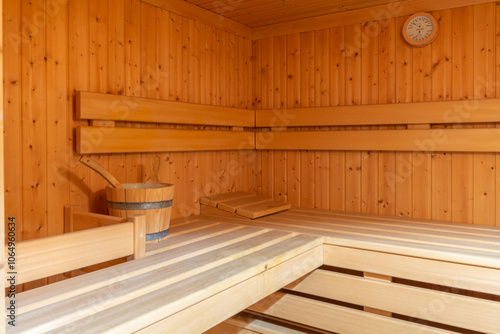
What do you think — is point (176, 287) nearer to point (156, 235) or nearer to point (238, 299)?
point (238, 299)

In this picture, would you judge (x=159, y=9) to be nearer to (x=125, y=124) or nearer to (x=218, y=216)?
(x=125, y=124)

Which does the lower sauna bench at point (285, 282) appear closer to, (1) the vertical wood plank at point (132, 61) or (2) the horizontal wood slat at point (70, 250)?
(2) the horizontal wood slat at point (70, 250)

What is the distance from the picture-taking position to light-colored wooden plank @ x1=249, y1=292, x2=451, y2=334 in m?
2.39

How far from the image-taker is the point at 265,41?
12.6 ft

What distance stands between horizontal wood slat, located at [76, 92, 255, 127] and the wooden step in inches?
22.8

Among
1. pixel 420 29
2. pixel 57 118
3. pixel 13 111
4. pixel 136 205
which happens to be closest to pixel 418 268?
pixel 136 205

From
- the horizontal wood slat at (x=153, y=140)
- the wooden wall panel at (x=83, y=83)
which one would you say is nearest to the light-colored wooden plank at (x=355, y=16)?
the wooden wall panel at (x=83, y=83)

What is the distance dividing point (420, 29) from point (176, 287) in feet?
8.18

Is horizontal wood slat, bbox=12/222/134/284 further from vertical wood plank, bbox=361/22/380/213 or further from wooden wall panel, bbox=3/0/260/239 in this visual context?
vertical wood plank, bbox=361/22/380/213

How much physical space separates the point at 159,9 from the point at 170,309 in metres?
2.17

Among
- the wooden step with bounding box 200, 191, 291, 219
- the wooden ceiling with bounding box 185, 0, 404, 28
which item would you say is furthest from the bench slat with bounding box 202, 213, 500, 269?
the wooden ceiling with bounding box 185, 0, 404, 28

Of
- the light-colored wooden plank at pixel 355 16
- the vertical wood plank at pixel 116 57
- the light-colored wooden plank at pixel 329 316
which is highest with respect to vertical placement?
the light-colored wooden plank at pixel 355 16

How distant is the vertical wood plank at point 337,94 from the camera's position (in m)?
3.47

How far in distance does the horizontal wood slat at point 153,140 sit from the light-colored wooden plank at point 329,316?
1.21 m
